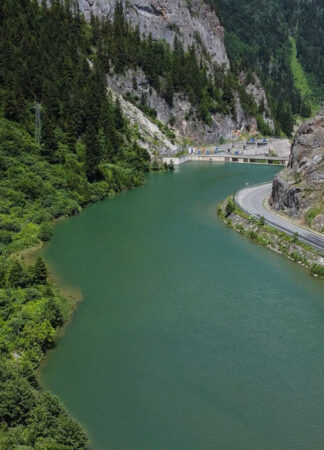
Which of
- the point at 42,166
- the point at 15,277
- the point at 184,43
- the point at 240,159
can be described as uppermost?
the point at 184,43

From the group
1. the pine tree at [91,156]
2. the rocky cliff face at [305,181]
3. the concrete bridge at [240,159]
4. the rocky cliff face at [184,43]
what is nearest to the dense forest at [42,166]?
the pine tree at [91,156]

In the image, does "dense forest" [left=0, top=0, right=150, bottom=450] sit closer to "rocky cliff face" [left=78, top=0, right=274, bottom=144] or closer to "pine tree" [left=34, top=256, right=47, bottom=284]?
"pine tree" [left=34, top=256, right=47, bottom=284]

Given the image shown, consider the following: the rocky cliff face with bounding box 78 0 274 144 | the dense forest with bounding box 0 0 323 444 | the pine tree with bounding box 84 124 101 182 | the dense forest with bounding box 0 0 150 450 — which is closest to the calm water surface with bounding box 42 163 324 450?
the dense forest with bounding box 0 0 150 450

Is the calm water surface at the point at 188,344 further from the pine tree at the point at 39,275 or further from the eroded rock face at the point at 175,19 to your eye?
the eroded rock face at the point at 175,19

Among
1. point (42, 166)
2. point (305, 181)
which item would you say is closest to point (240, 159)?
point (305, 181)

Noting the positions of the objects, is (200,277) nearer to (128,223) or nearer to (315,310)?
(315,310)

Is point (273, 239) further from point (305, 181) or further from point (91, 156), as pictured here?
point (91, 156)
